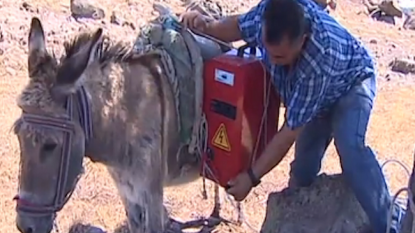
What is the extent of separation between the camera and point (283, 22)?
4316mm

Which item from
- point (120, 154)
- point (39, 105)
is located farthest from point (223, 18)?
point (39, 105)

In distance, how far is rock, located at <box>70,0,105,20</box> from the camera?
371 inches

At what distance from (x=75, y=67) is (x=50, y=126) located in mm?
301

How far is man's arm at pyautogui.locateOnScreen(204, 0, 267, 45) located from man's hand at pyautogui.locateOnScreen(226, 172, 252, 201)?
0.71m

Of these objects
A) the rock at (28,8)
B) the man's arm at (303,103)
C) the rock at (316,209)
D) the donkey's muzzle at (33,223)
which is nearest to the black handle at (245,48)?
the man's arm at (303,103)

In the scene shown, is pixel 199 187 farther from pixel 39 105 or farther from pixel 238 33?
pixel 39 105

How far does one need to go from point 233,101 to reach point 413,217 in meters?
1.63

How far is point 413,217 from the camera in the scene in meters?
3.40

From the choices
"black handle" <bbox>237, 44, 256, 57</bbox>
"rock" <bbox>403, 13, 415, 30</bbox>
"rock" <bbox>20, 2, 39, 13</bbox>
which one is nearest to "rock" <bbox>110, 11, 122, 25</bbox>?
"rock" <bbox>20, 2, 39, 13</bbox>

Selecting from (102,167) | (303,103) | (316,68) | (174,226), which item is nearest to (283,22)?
(316,68)

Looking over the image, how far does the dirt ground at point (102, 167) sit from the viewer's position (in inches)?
240

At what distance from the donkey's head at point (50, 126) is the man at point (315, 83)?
0.84m

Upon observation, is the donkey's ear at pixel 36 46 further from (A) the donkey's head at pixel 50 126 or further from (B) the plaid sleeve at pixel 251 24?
(B) the plaid sleeve at pixel 251 24

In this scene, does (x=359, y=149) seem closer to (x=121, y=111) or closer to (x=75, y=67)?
(x=121, y=111)
